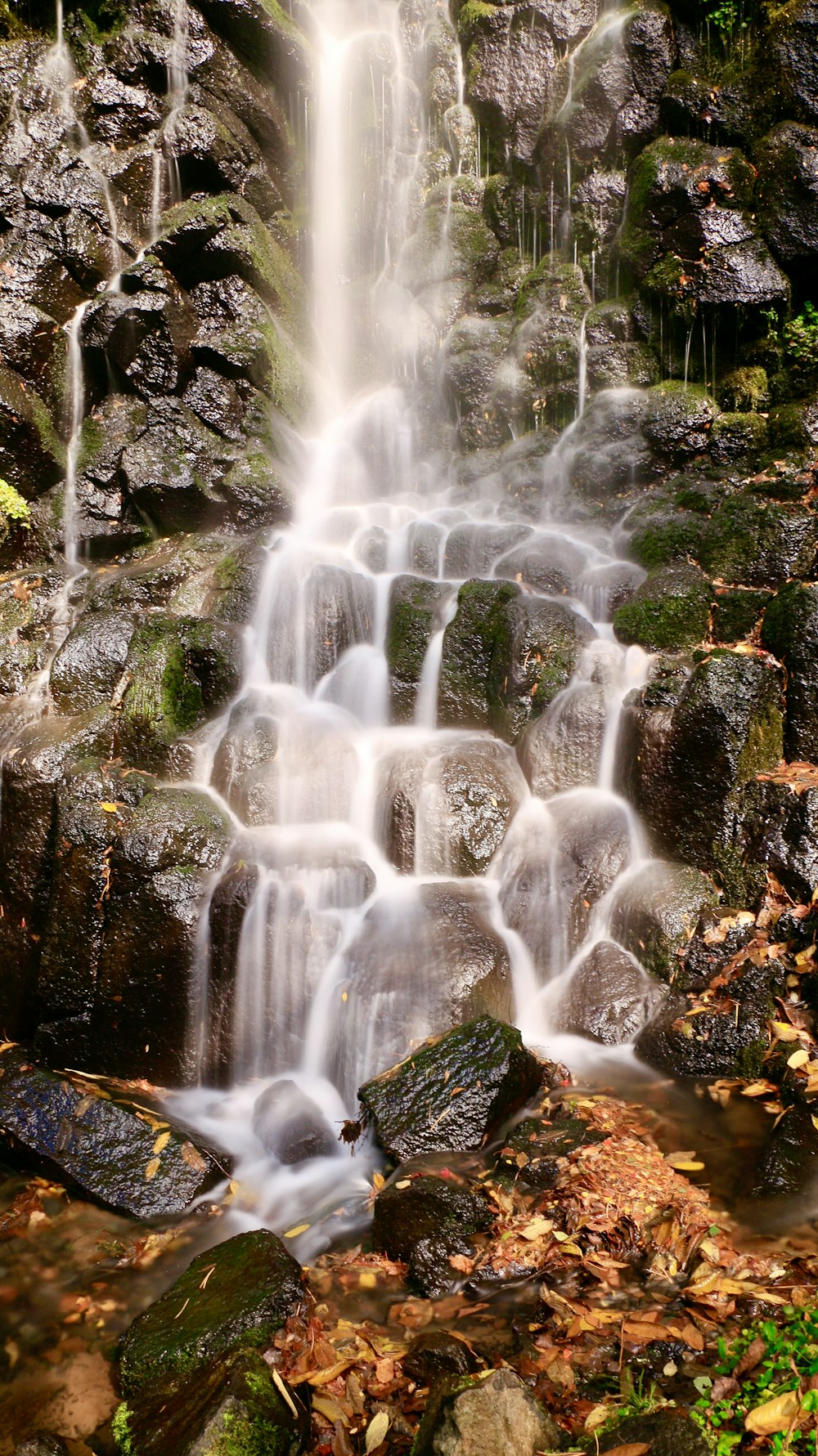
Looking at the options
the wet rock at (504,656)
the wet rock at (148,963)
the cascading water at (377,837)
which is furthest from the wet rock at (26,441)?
the wet rock at (148,963)

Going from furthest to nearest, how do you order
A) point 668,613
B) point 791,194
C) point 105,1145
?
point 791,194, point 668,613, point 105,1145

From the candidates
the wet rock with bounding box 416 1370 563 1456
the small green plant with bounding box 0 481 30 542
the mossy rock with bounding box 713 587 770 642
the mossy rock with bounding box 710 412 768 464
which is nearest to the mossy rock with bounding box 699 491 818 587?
the mossy rock with bounding box 713 587 770 642

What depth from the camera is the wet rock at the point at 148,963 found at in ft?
20.4

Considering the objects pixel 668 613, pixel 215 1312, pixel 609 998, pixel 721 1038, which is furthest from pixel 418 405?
pixel 215 1312

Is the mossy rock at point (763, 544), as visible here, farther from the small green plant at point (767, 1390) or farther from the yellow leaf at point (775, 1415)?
the yellow leaf at point (775, 1415)

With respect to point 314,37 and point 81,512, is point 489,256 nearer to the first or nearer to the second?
A: point 314,37

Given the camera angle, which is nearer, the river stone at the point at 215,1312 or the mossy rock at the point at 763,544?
the river stone at the point at 215,1312

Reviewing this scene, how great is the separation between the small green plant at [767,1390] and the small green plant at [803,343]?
10.7 metres

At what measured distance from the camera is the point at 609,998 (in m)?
5.89

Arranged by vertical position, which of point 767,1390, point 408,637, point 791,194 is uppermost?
point 791,194

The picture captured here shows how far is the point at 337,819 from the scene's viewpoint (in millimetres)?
7547

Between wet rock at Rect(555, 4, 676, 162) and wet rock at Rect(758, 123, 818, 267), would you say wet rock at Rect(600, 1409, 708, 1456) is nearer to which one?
wet rock at Rect(758, 123, 818, 267)

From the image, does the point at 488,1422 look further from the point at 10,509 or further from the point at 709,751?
the point at 10,509

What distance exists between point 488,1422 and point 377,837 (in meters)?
5.05
